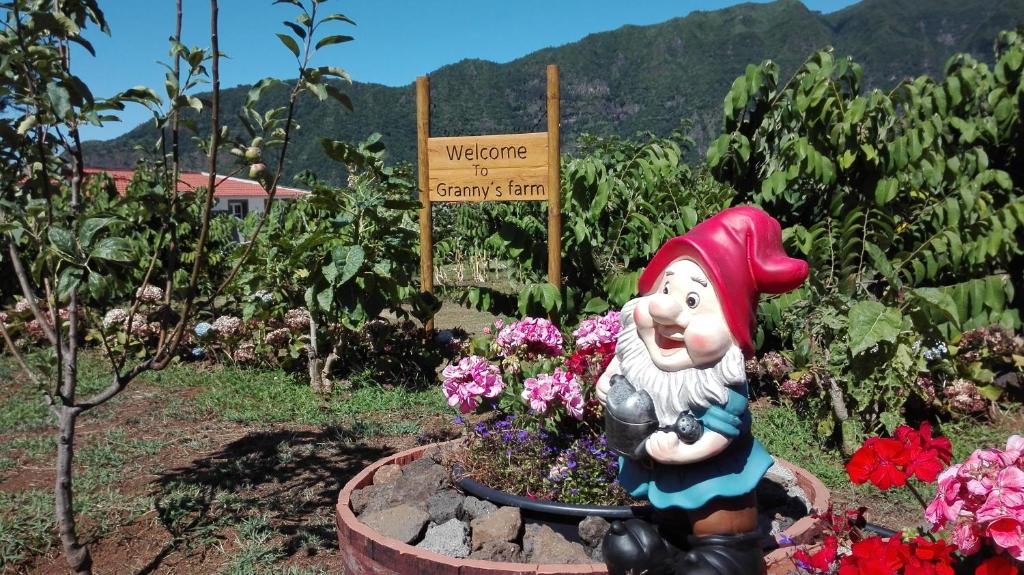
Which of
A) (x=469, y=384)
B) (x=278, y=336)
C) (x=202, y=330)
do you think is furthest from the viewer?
(x=202, y=330)

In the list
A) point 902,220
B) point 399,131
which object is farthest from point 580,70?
point 902,220

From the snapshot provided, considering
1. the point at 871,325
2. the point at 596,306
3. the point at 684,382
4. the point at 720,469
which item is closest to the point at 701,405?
the point at 684,382

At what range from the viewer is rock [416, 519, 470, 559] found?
8.29ft

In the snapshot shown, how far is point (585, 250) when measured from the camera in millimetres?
5465

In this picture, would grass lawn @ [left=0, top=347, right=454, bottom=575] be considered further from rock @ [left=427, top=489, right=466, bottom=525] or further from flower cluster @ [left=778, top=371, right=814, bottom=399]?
flower cluster @ [left=778, top=371, right=814, bottom=399]

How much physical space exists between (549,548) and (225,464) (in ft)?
7.45

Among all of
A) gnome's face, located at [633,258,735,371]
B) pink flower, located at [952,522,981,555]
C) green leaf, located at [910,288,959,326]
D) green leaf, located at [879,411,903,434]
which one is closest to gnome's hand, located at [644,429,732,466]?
gnome's face, located at [633,258,735,371]

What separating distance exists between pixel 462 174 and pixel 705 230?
3.53 meters

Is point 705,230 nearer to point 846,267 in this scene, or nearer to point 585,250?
point 846,267

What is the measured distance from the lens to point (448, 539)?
2.59 metres

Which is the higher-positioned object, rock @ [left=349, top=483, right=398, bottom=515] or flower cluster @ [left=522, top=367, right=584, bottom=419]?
flower cluster @ [left=522, top=367, right=584, bottom=419]

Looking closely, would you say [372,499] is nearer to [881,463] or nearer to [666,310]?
[666,310]

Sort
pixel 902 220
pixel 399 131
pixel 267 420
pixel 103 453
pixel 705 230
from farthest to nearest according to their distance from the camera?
pixel 399 131
pixel 902 220
pixel 267 420
pixel 103 453
pixel 705 230

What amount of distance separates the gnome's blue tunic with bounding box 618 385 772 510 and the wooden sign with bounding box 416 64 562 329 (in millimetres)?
3172
